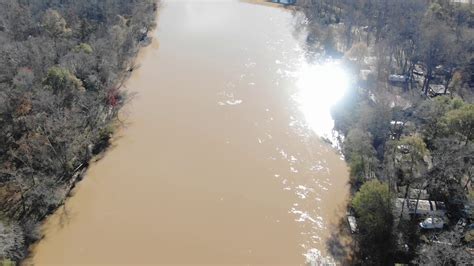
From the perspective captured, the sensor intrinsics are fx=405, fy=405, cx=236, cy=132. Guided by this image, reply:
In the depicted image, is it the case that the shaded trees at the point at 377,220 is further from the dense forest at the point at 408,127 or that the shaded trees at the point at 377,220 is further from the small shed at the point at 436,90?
the small shed at the point at 436,90

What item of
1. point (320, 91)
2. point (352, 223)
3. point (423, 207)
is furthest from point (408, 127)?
point (320, 91)

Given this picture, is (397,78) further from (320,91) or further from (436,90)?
(320,91)

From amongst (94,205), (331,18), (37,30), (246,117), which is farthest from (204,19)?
(94,205)

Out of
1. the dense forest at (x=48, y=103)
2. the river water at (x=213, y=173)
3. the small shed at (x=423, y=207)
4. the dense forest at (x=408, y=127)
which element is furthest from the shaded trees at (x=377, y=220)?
the dense forest at (x=48, y=103)

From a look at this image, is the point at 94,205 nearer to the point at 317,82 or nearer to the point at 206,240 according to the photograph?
the point at 206,240

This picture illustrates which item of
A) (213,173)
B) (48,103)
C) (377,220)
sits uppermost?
(48,103)

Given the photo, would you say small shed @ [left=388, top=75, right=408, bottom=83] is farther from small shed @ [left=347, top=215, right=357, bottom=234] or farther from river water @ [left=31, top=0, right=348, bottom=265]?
small shed @ [left=347, top=215, right=357, bottom=234]

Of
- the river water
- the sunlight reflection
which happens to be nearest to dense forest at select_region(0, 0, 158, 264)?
the river water
